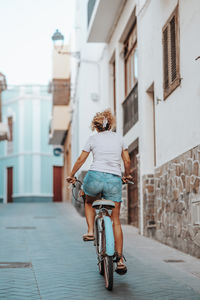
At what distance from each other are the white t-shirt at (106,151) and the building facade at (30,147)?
36.4 meters

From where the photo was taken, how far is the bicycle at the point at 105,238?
614 cm

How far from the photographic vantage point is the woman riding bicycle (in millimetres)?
6707

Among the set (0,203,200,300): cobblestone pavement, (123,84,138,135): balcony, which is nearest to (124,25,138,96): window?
(123,84,138,135): balcony

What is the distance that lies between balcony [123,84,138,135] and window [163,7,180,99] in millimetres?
3691

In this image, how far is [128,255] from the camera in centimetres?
925

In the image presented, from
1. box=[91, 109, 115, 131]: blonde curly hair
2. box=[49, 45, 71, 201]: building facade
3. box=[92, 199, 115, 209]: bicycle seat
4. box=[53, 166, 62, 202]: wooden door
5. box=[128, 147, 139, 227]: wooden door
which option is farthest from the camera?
box=[53, 166, 62, 202]: wooden door

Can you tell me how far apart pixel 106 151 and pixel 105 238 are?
1094 mm

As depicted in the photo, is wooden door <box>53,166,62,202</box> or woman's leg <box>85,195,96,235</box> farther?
wooden door <box>53,166,62,202</box>

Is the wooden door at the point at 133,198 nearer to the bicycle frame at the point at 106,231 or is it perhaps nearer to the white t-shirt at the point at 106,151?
the white t-shirt at the point at 106,151

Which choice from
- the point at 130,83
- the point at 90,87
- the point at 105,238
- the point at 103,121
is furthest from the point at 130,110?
the point at 105,238

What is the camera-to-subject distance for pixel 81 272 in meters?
7.45

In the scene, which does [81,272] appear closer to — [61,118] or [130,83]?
[130,83]

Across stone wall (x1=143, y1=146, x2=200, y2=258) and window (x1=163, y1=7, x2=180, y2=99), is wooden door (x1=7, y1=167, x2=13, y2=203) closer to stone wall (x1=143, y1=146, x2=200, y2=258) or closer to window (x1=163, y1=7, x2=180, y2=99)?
stone wall (x1=143, y1=146, x2=200, y2=258)

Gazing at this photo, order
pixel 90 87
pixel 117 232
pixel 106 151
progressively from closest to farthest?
pixel 117 232, pixel 106 151, pixel 90 87
